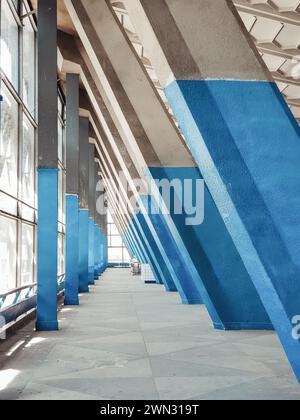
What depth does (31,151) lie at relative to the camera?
25562 millimetres

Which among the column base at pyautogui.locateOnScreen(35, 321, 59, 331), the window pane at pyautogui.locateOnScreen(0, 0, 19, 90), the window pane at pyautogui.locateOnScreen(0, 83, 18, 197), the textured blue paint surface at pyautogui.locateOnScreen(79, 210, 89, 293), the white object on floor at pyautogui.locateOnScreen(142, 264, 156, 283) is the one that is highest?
the window pane at pyautogui.locateOnScreen(0, 0, 19, 90)

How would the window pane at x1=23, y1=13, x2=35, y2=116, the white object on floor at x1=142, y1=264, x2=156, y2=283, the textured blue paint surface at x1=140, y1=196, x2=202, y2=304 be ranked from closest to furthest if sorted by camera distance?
the textured blue paint surface at x1=140, y1=196, x2=202, y2=304 < the window pane at x1=23, y1=13, x2=35, y2=116 < the white object on floor at x1=142, y1=264, x2=156, y2=283

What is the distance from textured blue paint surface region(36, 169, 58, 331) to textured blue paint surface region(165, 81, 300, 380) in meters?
8.36

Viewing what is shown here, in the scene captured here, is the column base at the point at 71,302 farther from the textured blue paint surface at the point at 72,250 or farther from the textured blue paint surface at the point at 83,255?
the textured blue paint surface at the point at 83,255

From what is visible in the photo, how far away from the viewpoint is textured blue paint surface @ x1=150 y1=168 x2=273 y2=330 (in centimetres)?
1344

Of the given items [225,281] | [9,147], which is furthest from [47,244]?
[9,147]

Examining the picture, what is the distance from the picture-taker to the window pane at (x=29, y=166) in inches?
957

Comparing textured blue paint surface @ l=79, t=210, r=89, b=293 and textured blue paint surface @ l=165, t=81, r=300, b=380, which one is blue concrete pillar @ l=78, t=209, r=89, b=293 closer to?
textured blue paint surface @ l=79, t=210, r=89, b=293

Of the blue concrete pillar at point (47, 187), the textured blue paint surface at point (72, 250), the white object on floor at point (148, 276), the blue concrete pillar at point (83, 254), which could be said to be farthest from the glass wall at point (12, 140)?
the white object on floor at point (148, 276)

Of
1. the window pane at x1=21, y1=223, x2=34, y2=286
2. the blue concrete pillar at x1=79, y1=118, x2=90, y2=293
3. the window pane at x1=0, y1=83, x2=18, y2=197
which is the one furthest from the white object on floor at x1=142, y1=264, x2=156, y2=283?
the window pane at x1=0, y1=83, x2=18, y2=197

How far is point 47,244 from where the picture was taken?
14.5m

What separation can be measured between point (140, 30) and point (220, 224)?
733 cm

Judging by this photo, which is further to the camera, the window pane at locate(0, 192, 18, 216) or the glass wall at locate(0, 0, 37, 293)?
the glass wall at locate(0, 0, 37, 293)

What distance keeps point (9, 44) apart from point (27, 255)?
30.4 feet
